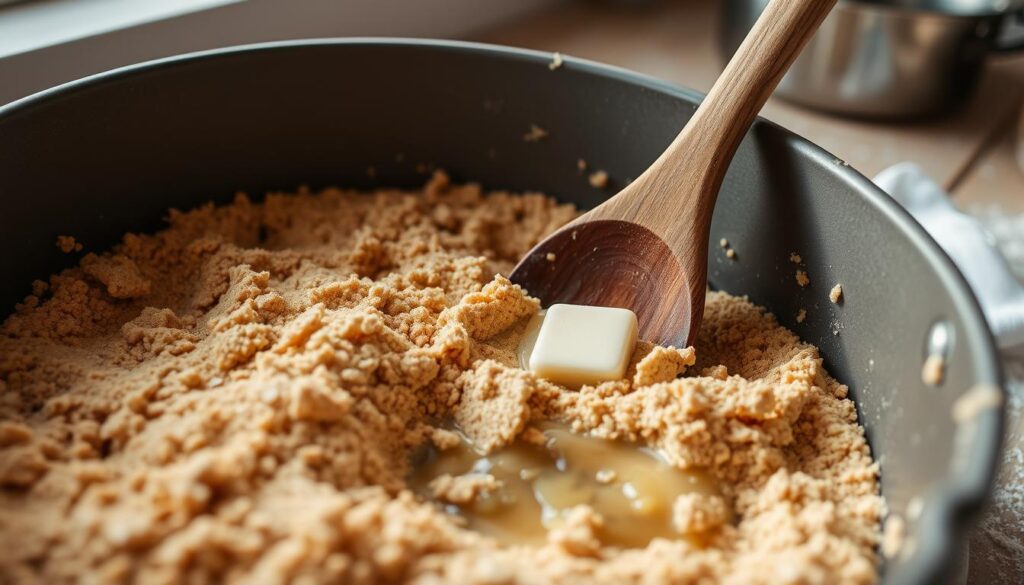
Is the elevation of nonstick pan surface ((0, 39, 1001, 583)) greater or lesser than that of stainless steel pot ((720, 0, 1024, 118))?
lesser

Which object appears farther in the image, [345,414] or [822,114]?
[822,114]

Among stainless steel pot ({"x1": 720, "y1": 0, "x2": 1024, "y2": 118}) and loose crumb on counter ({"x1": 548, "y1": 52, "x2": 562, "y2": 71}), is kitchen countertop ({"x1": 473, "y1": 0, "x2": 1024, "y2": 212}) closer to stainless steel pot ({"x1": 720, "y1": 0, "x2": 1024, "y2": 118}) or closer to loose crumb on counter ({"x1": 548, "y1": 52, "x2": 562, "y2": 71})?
stainless steel pot ({"x1": 720, "y1": 0, "x2": 1024, "y2": 118})

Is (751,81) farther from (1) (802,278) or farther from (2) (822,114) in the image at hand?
(2) (822,114)

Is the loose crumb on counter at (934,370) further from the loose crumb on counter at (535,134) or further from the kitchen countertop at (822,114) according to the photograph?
the kitchen countertop at (822,114)

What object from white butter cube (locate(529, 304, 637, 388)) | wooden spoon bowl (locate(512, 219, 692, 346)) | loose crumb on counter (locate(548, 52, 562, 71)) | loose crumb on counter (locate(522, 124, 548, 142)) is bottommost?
white butter cube (locate(529, 304, 637, 388))

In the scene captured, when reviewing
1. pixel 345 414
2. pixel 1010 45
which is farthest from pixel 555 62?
pixel 1010 45

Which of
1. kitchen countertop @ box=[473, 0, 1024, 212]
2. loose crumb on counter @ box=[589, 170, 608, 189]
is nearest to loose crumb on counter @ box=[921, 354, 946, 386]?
loose crumb on counter @ box=[589, 170, 608, 189]

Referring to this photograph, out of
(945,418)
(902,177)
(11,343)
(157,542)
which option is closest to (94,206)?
(11,343)
